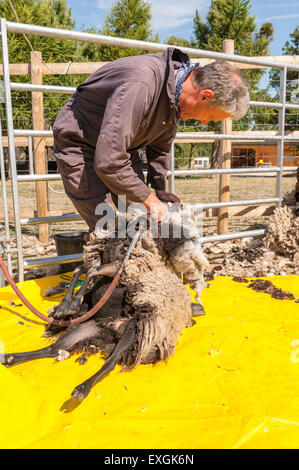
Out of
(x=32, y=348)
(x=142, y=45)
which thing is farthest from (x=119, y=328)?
(x=142, y=45)

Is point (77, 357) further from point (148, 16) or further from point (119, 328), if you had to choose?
point (148, 16)

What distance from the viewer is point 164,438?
1.41 meters

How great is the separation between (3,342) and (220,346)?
1.27 meters

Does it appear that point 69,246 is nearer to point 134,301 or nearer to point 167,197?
point 167,197

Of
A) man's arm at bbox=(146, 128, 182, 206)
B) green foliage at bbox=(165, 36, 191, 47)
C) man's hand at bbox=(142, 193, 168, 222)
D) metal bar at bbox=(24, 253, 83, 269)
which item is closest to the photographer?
man's hand at bbox=(142, 193, 168, 222)

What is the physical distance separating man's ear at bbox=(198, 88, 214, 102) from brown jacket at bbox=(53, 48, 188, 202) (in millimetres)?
152

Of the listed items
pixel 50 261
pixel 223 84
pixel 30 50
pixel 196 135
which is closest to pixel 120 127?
pixel 223 84

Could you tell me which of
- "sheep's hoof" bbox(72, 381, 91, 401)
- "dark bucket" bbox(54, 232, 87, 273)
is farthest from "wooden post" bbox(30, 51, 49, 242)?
"sheep's hoof" bbox(72, 381, 91, 401)

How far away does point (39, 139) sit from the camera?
490cm

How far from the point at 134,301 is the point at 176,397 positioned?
55cm

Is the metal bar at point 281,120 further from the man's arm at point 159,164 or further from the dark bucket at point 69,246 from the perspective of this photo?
the dark bucket at point 69,246

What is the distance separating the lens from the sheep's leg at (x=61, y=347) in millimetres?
1943

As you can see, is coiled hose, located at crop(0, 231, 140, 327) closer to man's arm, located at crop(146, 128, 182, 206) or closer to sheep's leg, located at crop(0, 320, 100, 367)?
sheep's leg, located at crop(0, 320, 100, 367)

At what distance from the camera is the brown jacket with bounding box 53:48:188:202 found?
1863 mm
